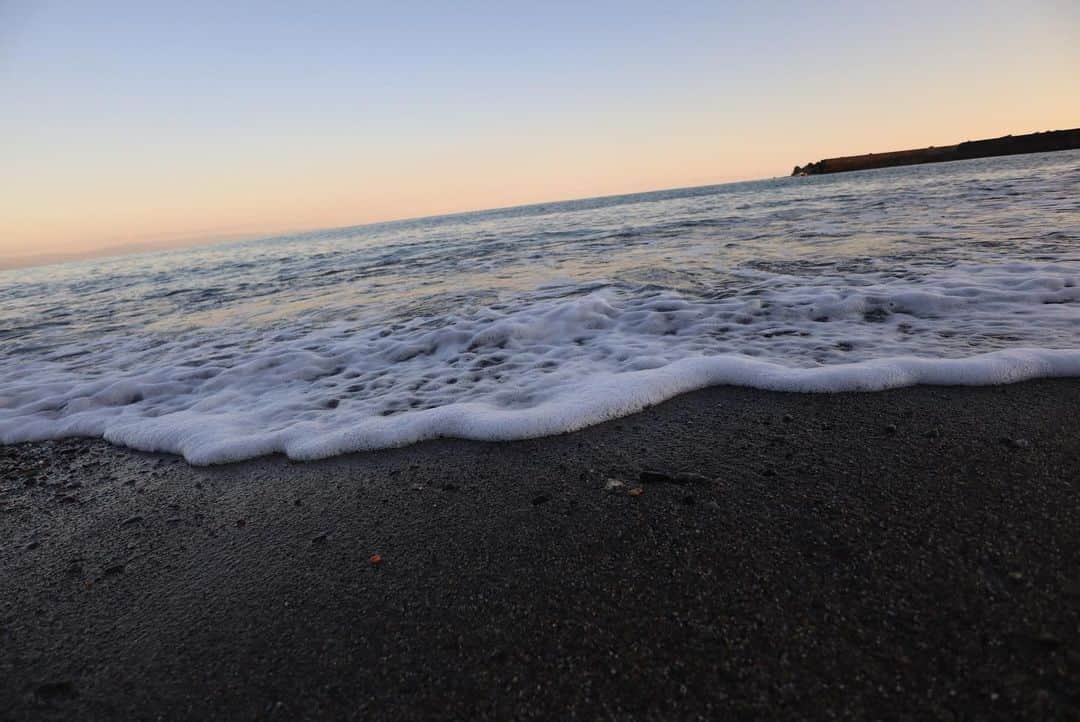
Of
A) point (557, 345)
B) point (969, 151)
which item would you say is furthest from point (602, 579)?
point (969, 151)

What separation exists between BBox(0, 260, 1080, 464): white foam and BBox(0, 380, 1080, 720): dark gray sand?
263 millimetres

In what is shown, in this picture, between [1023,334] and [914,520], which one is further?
[1023,334]

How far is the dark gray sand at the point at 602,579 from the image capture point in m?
1.07

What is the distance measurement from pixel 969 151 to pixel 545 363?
55.1 metres

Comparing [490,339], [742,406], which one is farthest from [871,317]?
[490,339]

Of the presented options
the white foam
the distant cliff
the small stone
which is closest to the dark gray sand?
the small stone

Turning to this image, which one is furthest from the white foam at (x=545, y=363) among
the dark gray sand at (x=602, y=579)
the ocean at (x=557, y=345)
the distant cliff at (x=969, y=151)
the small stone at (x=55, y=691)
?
the distant cliff at (x=969, y=151)

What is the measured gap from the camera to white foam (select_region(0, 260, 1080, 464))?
2557mm

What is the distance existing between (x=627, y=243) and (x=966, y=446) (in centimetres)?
943

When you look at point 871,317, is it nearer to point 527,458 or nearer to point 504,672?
point 527,458

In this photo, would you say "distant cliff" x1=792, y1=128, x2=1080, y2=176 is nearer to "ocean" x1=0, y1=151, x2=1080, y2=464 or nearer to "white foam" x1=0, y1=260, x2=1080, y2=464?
"ocean" x1=0, y1=151, x2=1080, y2=464

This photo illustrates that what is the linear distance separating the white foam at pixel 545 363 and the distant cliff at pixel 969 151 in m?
48.0

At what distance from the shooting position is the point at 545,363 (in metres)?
3.45

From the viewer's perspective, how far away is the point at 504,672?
3.82 feet
